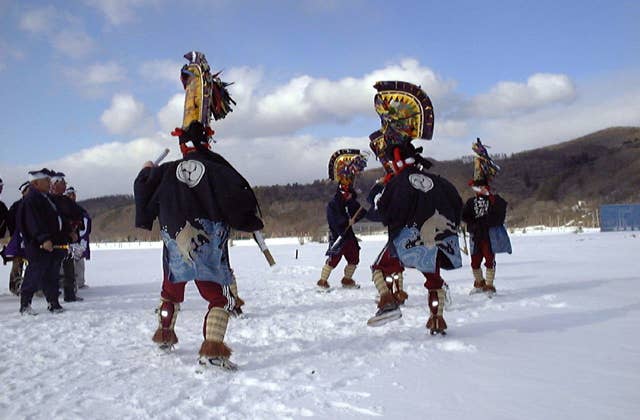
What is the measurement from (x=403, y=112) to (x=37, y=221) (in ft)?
15.4

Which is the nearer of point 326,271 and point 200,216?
point 200,216

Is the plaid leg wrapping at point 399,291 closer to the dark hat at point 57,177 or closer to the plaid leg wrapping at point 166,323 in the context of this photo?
the plaid leg wrapping at point 166,323

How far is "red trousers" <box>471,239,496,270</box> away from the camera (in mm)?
7145

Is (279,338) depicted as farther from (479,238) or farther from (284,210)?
(284,210)

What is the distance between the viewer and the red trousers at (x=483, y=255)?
7.14 m

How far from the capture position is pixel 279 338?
4445 millimetres

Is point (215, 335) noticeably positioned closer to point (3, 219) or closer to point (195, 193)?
point (195, 193)

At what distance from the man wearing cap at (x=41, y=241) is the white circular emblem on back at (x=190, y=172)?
11.3 feet

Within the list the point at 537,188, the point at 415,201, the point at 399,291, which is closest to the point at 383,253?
the point at 415,201

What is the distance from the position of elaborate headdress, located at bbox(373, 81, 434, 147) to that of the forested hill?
50.9 metres

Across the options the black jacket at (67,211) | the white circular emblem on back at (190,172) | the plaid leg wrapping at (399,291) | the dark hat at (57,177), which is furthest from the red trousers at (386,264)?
the dark hat at (57,177)

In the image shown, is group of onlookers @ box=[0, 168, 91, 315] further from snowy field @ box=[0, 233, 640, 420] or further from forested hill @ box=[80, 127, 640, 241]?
forested hill @ box=[80, 127, 640, 241]

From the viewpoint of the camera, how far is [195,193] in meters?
3.65

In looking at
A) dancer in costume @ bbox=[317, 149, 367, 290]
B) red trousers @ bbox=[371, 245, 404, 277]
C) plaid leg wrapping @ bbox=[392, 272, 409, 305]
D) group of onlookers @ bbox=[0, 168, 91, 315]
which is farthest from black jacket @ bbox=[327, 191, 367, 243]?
group of onlookers @ bbox=[0, 168, 91, 315]
